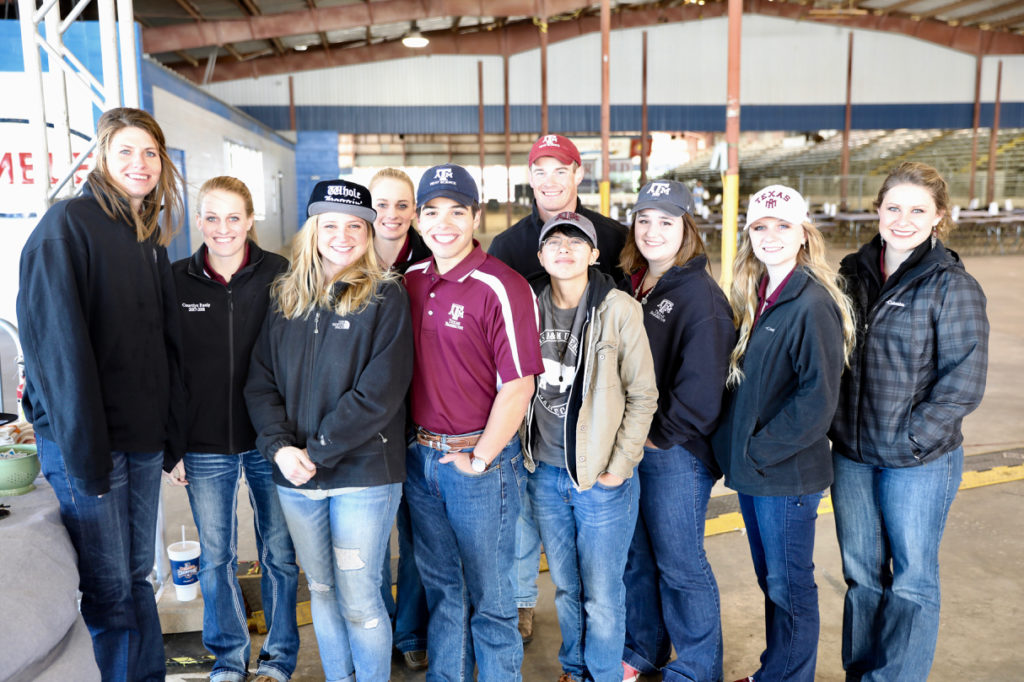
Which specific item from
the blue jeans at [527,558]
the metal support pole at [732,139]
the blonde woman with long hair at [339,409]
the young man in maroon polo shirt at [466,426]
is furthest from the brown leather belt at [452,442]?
the metal support pole at [732,139]

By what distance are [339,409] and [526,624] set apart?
1.40 metres

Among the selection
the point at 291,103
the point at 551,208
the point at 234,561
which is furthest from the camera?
the point at 291,103

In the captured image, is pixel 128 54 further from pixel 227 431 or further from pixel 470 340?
pixel 470 340

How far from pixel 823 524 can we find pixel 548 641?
6.31 ft

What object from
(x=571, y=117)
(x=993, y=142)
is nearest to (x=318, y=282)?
(x=571, y=117)

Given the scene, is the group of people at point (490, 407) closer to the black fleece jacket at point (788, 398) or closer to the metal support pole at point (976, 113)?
the black fleece jacket at point (788, 398)

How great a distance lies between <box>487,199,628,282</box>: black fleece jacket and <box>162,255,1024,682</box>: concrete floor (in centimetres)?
150

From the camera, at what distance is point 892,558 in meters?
2.42

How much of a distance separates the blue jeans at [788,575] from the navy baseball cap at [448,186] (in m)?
1.34

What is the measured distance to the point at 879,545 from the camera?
7.98 feet

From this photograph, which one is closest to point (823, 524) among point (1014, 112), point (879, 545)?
point (879, 545)

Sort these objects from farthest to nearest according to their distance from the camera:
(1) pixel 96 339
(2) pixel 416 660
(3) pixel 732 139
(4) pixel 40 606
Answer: (3) pixel 732 139 < (2) pixel 416 660 < (1) pixel 96 339 < (4) pixel 40 606

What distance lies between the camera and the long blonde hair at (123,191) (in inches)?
85.0

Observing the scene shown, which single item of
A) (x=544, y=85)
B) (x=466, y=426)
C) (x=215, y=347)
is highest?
(x=544, y=85)
